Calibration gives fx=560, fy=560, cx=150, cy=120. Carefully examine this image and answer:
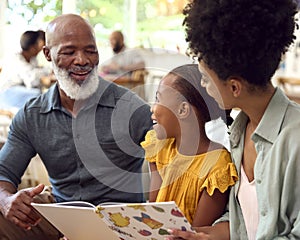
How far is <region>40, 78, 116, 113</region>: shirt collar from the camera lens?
1897 mm

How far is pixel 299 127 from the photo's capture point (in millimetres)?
1156

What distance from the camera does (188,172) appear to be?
55.8 inches

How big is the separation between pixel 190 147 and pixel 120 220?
0.28 metres

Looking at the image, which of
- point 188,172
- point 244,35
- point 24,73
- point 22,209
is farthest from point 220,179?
point 24,73

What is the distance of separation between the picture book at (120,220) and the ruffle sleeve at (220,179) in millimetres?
151

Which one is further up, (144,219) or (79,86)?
(79,86)

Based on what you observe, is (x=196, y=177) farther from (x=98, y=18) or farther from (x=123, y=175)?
(x=98, y=18)

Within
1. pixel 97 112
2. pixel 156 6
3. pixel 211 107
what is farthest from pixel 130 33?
pixel 211 107

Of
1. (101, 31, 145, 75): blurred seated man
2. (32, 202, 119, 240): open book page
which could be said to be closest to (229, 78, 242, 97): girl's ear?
(32, 202, 119, 240): open book page

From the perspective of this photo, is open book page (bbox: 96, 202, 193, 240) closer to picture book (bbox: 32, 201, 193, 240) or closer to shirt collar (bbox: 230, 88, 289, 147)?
picture book (bbox: 32, 201, 193, 240)

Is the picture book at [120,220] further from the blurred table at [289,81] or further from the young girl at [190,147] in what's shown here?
the blurred table at [289,81]

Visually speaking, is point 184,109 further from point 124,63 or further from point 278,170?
point 124,63

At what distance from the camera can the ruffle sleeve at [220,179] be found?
1.34m

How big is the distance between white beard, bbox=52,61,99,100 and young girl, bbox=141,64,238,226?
1.60 ft
